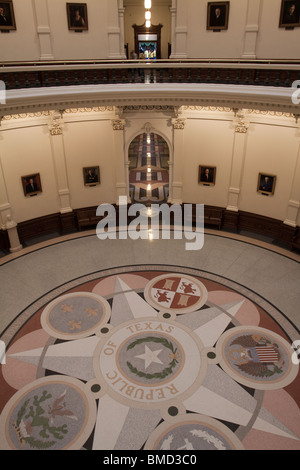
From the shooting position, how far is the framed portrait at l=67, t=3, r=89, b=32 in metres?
11.3

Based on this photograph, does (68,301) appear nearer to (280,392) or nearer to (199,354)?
(199,354)

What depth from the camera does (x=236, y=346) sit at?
7621mm

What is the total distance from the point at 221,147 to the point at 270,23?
153 inches

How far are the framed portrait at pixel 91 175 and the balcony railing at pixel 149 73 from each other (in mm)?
2792

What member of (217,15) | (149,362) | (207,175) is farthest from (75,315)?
(217,15)

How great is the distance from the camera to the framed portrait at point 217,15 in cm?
1133

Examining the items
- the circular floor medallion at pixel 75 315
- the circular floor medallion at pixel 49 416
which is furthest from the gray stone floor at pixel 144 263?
the circular floor medallion at pixel 49 416

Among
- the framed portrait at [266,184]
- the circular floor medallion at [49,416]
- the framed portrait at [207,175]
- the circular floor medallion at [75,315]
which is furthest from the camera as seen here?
the framed portrait at [207,175]

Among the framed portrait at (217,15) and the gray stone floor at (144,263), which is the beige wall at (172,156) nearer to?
the gray stone floor at (144,263)

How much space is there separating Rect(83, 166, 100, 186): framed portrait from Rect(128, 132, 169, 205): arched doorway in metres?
2.28

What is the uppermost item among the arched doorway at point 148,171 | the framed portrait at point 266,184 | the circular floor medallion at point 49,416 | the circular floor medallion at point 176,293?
the framed portrait at point 266,184

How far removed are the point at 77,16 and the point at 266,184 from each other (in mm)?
8121

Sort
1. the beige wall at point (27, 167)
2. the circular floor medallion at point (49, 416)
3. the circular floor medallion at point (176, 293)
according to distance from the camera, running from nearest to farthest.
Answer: the circular floor medallion at point (49, 416)
the circular floor medallion at point (176, 293)
the beige wall at point (27, 167)

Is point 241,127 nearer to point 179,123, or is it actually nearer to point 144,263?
point 179,123
